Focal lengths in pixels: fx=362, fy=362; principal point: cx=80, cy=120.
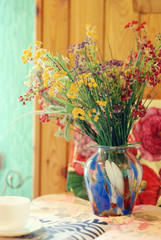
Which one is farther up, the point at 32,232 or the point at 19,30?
the point at 19,30

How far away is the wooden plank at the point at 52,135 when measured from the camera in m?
1.73

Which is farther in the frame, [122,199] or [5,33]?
[5,33]

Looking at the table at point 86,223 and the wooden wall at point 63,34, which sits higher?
the wooden wall at point 63,34

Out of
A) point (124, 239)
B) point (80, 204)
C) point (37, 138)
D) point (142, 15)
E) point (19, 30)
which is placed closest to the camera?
point (124, 239)

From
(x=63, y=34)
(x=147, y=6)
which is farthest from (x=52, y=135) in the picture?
(x=147, y=6)

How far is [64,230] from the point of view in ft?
3.11

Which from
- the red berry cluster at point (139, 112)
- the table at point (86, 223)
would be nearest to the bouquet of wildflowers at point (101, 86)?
the red berry cluster at point (139, 112)

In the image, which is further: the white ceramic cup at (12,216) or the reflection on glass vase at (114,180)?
the reflection on glass vase at (114,180)

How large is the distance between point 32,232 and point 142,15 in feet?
3.58

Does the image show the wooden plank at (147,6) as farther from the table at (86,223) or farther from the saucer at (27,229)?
the saucer at (27,229)

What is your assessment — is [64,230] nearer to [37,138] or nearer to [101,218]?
[101,218]

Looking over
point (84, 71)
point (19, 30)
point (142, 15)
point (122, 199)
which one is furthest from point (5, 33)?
point (122, 199)

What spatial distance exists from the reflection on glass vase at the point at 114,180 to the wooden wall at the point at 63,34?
0.68 metres

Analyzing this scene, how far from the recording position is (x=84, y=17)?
67.2 inches
